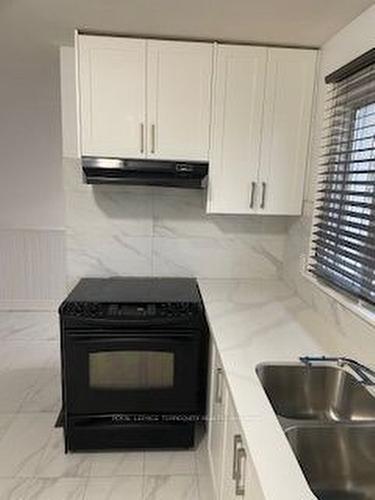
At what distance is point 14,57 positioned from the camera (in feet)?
8.25

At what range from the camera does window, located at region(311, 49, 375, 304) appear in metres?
1.64

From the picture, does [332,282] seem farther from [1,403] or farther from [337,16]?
[1,403]

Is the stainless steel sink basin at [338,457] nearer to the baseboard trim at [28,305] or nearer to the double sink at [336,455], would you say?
the double sink at [336,455]

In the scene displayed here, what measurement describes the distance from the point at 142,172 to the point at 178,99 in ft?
1.50

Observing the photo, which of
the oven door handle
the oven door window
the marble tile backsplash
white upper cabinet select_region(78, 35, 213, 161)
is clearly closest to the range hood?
white upper cabinet select_region(78, 35, 213, 161)

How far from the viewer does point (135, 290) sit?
7.70ft

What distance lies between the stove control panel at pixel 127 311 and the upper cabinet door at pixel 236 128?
640mm

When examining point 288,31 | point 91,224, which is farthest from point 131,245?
point 288,31

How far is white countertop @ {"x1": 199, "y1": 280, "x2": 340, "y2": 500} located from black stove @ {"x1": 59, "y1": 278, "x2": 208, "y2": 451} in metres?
0.25

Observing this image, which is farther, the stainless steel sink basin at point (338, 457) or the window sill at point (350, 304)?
the window sill at point (350, 304)

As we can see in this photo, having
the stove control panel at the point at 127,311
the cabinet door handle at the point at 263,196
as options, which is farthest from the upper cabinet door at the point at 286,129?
the stove control panel at the point at 127,311

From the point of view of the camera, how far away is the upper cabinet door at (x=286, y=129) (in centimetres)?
218

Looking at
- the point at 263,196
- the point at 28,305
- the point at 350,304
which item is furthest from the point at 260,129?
the point at 28,305

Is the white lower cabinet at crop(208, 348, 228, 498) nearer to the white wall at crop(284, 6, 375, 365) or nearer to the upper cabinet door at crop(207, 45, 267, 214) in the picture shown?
the white wall at crop(284, 6, 375, 365)
